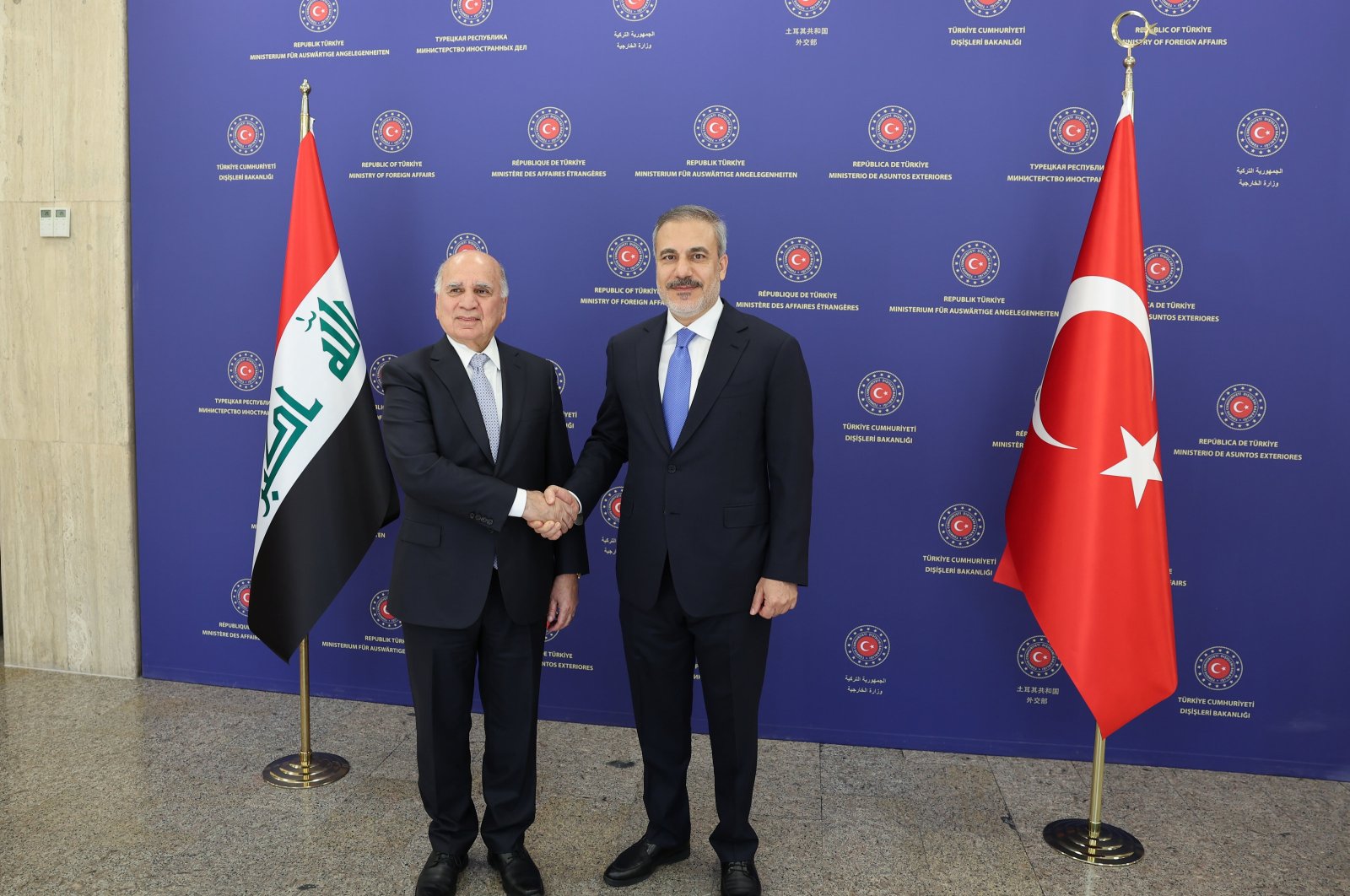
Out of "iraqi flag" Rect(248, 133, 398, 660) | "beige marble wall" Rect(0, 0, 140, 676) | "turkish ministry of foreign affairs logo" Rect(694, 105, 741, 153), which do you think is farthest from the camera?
"beige marble wall" Rect(0, 0, 140, 676)

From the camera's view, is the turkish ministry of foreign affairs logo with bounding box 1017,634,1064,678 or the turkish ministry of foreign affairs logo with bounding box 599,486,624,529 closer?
the turkish ministry of foreign affairs logo with bounding box 1017,634,1064,678

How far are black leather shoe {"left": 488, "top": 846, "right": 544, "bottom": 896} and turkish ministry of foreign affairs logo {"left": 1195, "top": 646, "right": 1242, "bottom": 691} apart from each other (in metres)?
2.39

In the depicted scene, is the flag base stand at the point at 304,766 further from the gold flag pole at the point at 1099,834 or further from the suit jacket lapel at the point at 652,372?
the gold flag pole at the point at 1099,834

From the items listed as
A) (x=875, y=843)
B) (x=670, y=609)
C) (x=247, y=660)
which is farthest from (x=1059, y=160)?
(x=247, y=660)

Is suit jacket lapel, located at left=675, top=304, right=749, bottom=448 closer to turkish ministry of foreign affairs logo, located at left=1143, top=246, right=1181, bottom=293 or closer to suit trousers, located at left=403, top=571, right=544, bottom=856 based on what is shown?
suit trousers, located at left=403, top=571, right=544, bottom=856

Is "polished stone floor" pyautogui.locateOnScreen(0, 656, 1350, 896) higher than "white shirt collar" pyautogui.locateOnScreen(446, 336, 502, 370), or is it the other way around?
"white shirt collar" pyautogui.locateOnScreen(446, 336, 502, 370)

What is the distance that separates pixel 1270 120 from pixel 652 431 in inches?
94.3

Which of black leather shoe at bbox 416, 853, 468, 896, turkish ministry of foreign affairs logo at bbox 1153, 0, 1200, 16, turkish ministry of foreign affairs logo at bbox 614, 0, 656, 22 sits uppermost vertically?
turkish ministry of foreign affairs logo at bbox 614, 0, 656, 22

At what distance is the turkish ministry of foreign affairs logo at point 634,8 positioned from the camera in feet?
10.9

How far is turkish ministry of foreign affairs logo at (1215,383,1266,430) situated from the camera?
123 inches

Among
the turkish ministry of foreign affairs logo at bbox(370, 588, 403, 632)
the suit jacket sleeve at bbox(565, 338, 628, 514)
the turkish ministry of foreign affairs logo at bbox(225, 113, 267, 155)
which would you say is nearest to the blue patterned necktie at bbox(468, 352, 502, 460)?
the suit jacket sleeve at bbox(565, 338, 628, 514)

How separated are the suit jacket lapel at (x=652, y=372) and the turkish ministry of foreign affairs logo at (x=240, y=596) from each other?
2.31m

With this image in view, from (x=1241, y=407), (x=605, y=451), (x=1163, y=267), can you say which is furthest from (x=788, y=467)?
(x=1241, y=407)

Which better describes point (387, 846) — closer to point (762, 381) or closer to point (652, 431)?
point (652, 431)
